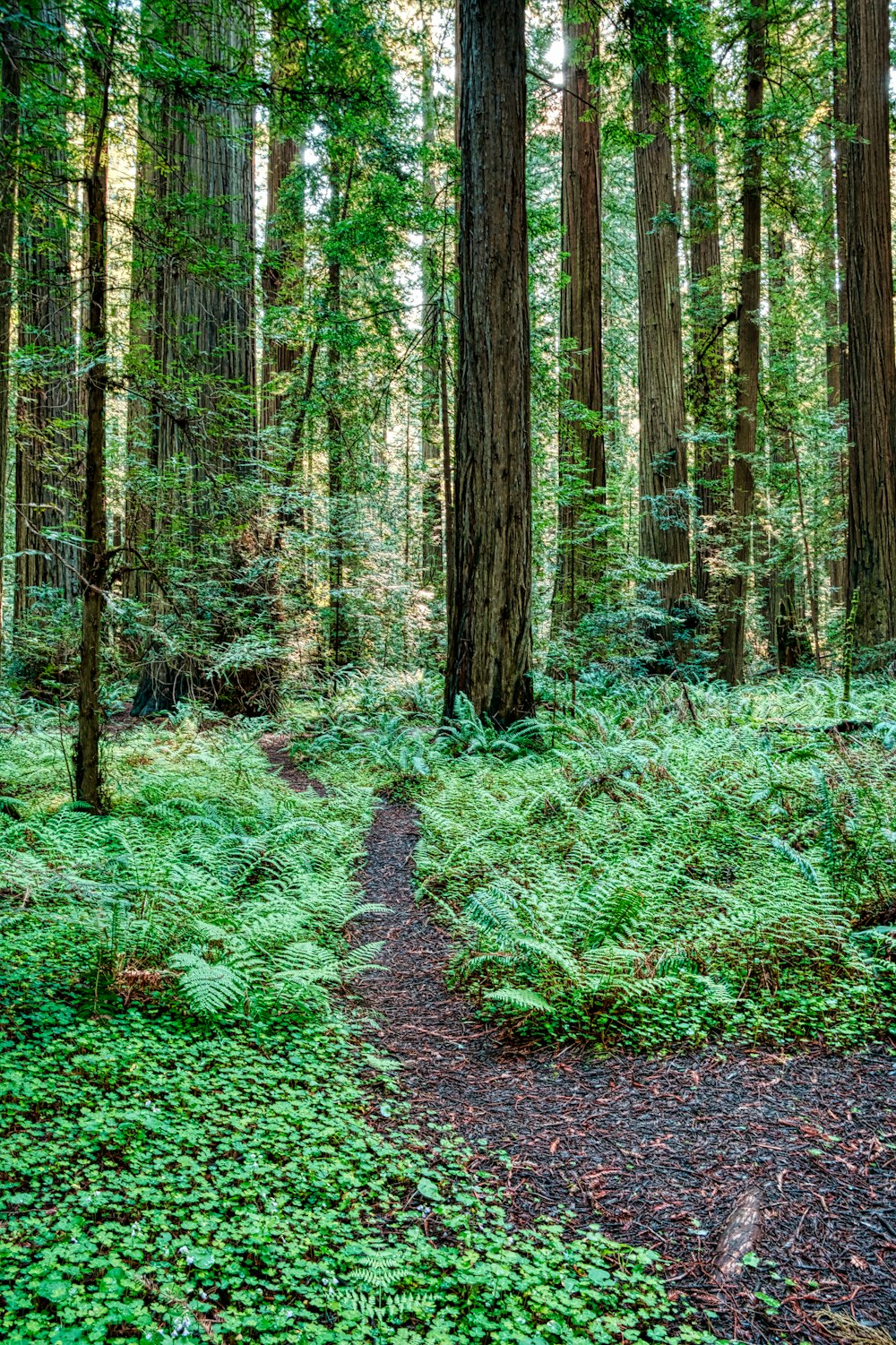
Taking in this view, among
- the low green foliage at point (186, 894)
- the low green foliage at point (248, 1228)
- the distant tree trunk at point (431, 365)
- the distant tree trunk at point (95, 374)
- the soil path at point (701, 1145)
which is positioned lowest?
the soil path at point (701, 1145)

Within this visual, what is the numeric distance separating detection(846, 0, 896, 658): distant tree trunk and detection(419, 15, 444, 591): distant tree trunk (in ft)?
17.3

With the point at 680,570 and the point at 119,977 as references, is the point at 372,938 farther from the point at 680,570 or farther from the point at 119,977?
the point at 680,570

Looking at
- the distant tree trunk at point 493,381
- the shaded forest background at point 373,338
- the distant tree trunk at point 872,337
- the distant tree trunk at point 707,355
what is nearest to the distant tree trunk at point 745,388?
the shaded forest background at point 373,338

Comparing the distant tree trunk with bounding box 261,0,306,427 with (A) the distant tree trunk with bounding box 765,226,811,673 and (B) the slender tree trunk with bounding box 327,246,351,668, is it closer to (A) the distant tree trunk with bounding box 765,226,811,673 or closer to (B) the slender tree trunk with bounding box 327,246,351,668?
(B) the slender tree trunk with bounding box 327,246,351,668

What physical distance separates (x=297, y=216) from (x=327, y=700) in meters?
6.78

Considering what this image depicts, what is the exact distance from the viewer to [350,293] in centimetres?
1137

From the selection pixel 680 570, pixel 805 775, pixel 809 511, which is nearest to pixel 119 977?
pixel 805 775

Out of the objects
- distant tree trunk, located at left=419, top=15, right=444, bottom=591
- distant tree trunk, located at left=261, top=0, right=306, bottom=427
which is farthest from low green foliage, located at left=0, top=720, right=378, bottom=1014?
distant tree trunk, located at left=419, top=15, right=444, bottom=591

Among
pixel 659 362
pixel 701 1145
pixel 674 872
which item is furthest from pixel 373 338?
pixel 701 1145

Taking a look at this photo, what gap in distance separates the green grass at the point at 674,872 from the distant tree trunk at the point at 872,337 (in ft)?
9.94

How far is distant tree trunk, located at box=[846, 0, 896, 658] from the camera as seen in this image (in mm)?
9586

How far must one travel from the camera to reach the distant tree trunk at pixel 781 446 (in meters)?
15.4

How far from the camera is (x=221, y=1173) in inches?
77.3

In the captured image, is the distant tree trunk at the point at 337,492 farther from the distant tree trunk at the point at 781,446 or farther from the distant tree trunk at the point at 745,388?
the distant tree trunk at the point at 781,446
